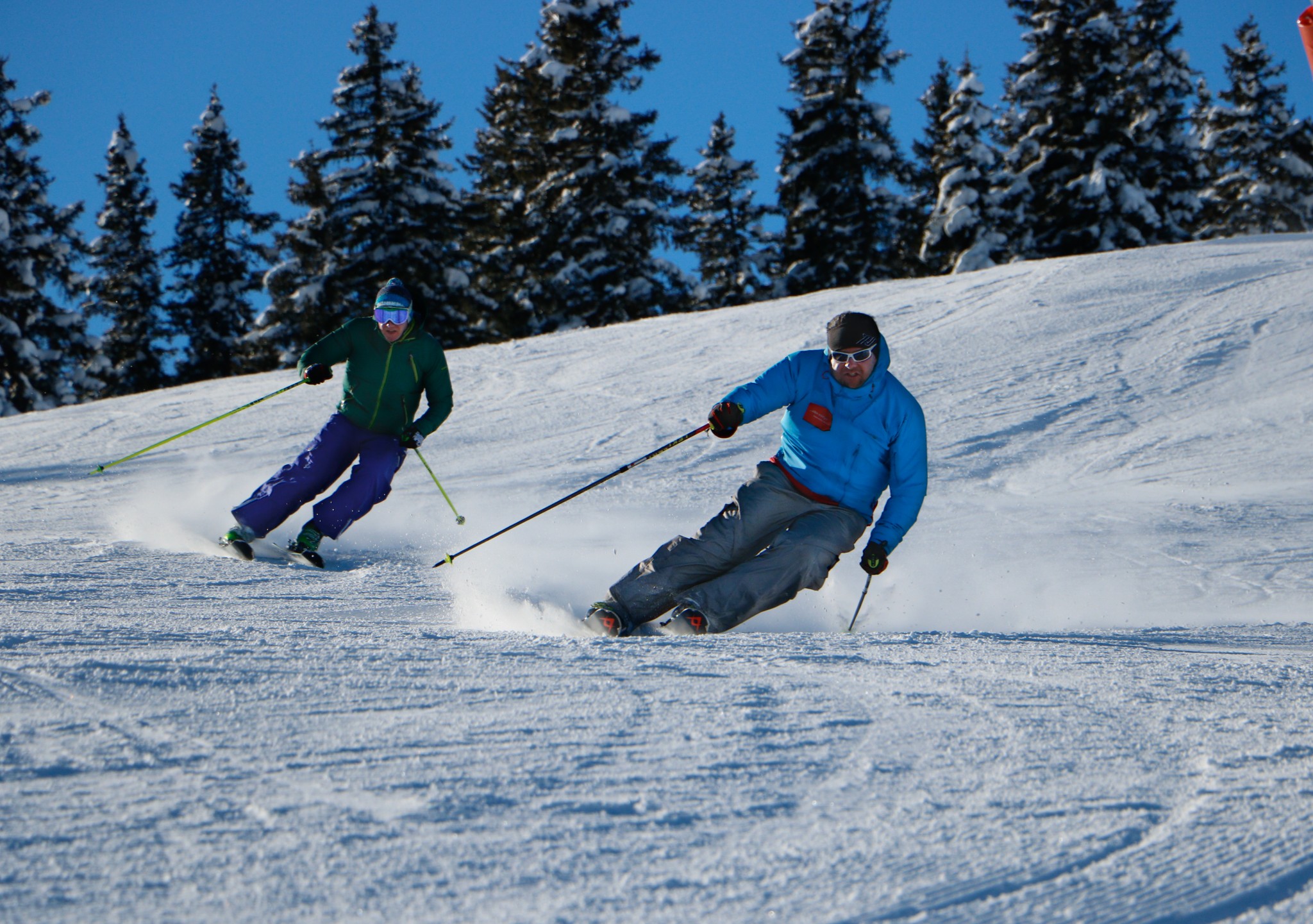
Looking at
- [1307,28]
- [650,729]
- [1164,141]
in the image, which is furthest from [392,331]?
[1164,141]

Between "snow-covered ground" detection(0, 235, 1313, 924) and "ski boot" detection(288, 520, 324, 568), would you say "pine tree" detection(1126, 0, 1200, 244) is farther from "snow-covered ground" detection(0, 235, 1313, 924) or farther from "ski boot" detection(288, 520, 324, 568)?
"ski boot" detection(288, 520, 324, 568)

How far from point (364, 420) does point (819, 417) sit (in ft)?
9.50

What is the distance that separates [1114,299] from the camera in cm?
1227

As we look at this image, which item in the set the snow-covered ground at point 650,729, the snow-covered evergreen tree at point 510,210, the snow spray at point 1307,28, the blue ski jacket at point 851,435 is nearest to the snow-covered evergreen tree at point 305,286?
the snow-covered evergreen tree at point 510,210

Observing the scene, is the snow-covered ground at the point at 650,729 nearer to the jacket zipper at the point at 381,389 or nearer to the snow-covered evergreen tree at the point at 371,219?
the jacket zipper at the point at 381,389

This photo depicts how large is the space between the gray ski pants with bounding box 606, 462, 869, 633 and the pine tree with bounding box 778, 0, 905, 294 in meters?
26.5

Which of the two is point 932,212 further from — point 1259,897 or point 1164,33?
point 1259,897

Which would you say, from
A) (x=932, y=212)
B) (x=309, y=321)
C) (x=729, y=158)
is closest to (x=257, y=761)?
(x=309, y=321)

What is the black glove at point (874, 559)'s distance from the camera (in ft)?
13.3

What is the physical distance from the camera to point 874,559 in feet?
13.3

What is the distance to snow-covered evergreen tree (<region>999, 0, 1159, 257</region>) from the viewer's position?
28.3 meters

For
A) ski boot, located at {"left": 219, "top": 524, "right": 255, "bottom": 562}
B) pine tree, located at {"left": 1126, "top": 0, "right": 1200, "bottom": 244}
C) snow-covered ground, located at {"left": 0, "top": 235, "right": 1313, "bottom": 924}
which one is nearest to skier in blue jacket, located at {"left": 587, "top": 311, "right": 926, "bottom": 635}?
snow-covered ground, located at {"left": 0, "top": 235, "right": 1313, "bottom": 924}

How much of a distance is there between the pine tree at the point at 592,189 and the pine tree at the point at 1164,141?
1359 cm

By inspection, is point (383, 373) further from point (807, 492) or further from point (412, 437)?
point (807, 492)
